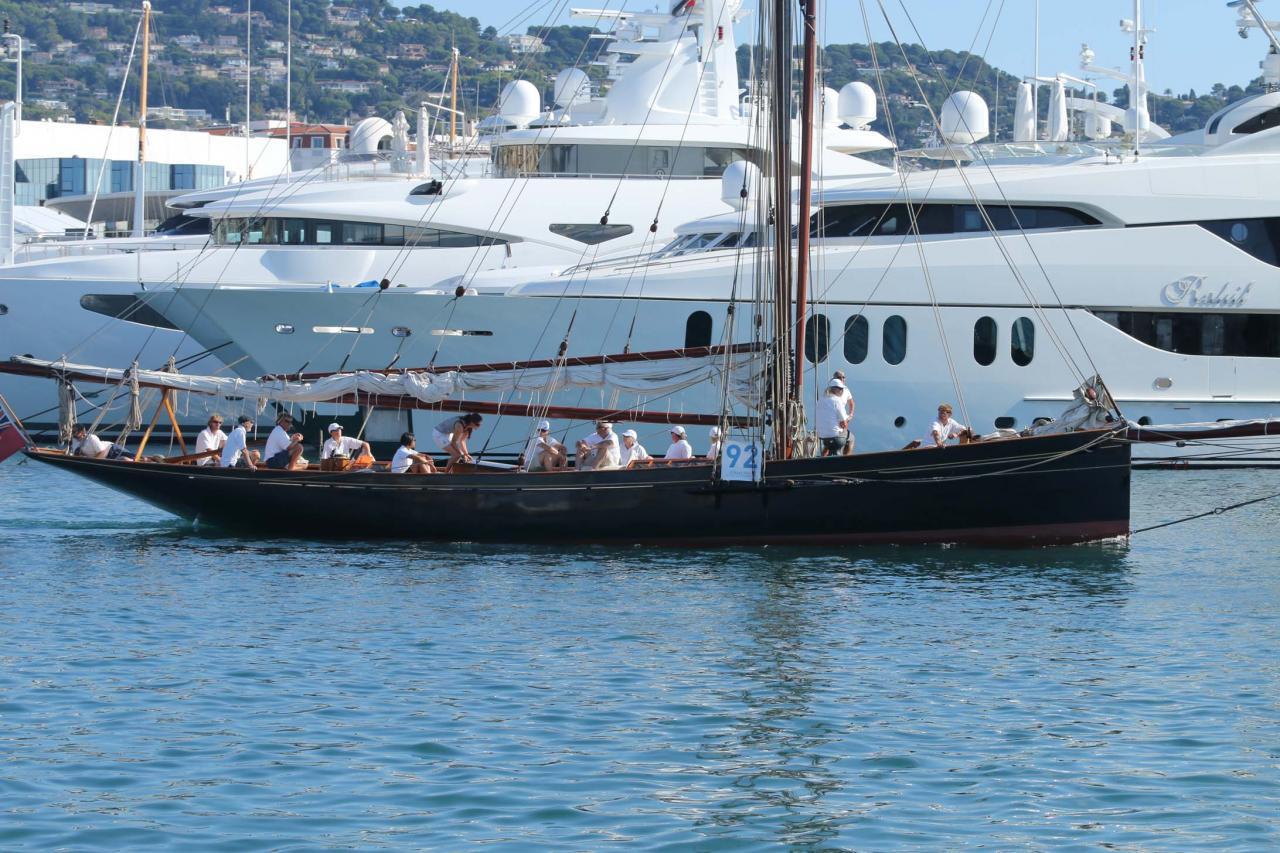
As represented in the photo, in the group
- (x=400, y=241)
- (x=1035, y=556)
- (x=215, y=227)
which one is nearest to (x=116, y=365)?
(x=215, y=227)

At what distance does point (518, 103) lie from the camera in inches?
1535

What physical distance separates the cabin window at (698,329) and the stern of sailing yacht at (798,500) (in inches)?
227

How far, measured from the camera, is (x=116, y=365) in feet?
107

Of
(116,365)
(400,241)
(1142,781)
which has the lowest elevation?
(1142,781)

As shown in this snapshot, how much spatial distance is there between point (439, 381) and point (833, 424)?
5.15 metres

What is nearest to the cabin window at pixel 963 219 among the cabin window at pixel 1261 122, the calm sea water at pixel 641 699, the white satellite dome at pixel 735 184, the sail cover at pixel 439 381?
the white satellite dome at pixel 735 184

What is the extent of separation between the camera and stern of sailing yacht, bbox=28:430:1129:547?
1997 centimetres

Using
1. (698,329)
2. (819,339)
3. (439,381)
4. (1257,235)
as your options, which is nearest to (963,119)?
(1257,235)

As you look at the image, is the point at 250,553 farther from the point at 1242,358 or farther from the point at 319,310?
the point at 1242,358

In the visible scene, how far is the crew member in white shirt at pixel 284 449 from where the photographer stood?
2175cm

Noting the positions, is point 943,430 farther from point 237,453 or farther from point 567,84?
point 567,84

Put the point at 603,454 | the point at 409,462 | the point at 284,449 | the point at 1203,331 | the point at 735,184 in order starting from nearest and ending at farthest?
1. the point at 603,454
2. the point at 409,462
3. the point at 284,449
4. the point at 1203,331
5. the point at 735,184

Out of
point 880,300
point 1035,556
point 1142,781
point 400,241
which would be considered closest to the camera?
point 1142,781

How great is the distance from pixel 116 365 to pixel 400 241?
5767mm
